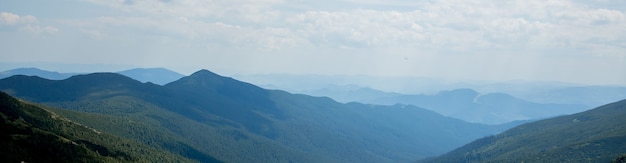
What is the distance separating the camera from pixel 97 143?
640ft

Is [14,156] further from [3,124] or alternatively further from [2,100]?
[2,100]

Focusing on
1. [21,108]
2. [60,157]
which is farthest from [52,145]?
[21,108]

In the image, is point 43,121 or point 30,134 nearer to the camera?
point 30,134

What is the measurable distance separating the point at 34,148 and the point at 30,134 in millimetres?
11944

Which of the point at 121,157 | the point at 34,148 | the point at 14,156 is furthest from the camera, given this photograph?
the point at 121,157

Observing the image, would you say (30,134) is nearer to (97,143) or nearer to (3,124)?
(3,124)

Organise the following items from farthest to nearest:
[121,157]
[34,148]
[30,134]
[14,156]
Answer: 1. [121,157]
2. [30,134]
3. [34,148]
4. [14,156]

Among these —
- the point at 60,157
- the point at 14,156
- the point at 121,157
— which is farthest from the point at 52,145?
the point at 121,157

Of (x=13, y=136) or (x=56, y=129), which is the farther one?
(x=56, y=129)

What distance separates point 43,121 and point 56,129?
729cm

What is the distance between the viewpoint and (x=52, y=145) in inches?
6014

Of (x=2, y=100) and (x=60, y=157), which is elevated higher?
(x=2, y=100)

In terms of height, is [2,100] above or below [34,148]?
above

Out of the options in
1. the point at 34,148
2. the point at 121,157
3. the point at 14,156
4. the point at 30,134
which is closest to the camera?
A: the point at 14,156
